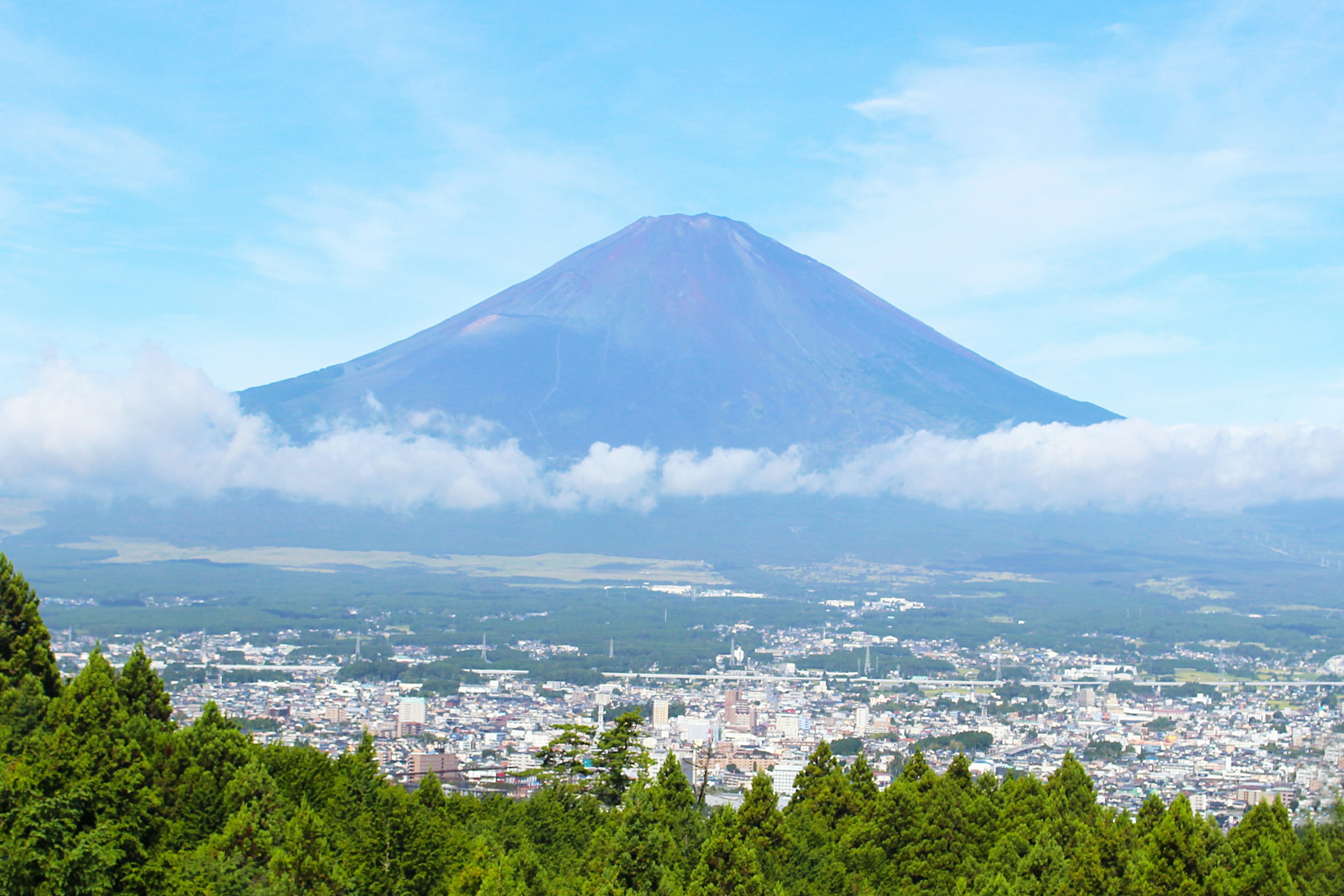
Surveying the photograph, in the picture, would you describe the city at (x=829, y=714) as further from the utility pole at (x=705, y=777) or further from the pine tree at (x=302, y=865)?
the pine tree at (x=302, y=865)

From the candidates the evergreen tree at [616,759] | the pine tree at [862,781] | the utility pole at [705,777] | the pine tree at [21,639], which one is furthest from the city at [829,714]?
→ the pine tree at [21,639]

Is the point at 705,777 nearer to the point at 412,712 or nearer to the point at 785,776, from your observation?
the point at 785,776

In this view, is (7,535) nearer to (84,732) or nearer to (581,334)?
(581,334)

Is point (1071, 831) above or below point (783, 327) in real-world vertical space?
below

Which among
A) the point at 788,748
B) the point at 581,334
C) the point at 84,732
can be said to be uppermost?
the point at 581,334

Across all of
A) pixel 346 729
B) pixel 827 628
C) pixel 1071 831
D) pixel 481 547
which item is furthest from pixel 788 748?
pixel 481 547

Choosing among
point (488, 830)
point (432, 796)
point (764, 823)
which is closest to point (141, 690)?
point (432, 796)

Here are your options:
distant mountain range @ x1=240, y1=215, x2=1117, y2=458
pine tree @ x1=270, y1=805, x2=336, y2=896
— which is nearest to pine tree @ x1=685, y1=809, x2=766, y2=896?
pine tree @ x1=270, y1=805, x2=336, y2=896
